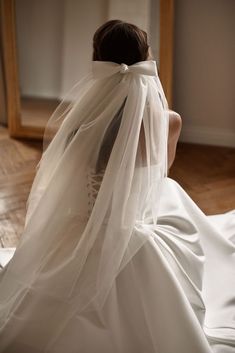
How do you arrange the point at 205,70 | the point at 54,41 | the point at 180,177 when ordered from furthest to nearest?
1. the point at 54,41
2. the point at 205,70
3. the point at 180,177

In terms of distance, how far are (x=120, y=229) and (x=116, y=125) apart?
0.92 ft

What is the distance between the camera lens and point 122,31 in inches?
49.4

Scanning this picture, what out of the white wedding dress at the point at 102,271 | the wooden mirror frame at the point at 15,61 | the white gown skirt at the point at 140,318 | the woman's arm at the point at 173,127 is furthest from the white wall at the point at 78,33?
the white gown skirt at the point at 140,318

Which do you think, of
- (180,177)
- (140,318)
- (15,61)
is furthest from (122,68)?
(15,61)

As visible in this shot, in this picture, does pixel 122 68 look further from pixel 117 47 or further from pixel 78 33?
pixel 78 33

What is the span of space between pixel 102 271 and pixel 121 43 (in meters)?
0.60

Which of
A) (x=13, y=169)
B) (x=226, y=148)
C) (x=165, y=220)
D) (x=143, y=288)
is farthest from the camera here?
(x=226, y=148)

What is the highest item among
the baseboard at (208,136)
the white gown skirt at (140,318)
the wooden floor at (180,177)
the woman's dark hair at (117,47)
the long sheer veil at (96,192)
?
the woman's dark hair at (117,47)

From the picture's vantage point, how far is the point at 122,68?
1.28 m

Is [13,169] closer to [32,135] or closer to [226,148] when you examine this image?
[32,135]

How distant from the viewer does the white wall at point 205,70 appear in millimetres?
2834

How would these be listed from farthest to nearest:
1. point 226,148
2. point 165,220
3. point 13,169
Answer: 1. point 226,148
2. point 13,169
3. point 165,220

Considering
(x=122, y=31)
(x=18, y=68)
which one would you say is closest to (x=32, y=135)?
(x=18, y=68)

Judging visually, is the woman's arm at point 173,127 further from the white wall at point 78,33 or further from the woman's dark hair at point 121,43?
the white wall at point 78,33
